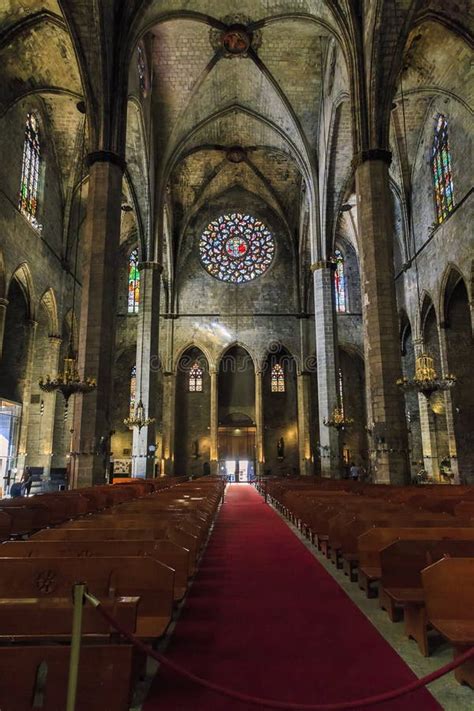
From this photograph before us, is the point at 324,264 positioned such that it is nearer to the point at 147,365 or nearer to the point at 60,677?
the point at 147,365

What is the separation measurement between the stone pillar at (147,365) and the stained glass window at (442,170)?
1348 centimetres

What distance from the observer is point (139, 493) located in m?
12.7

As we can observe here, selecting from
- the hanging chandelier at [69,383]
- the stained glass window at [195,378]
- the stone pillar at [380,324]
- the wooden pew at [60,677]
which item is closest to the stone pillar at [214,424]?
the stained glass window at [195,378]

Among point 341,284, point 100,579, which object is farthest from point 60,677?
point 341,284

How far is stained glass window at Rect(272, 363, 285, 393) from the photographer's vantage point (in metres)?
33.6

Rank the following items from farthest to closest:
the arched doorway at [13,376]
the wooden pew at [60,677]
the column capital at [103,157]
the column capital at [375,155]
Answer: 1. the arched doorway at [13,376]
2. the column capital at [103,157]
3. the column capital at [375,155]
4. the wooden pew at [60,677]

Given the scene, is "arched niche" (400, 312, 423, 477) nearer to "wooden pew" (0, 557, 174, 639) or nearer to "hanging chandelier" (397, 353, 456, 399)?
"hanging chandelier" (397, 353, 456, 399)

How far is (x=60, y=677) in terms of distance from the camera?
2.19 metres

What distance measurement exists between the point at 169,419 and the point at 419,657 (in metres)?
28.2

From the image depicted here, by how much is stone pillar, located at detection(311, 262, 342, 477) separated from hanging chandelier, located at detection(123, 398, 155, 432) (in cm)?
803

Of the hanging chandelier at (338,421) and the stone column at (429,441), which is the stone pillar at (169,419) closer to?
the hanging chandelier at (338,421)

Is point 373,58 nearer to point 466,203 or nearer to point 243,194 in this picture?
point 466,203

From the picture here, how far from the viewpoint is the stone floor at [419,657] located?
9.45ft

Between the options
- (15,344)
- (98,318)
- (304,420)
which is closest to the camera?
(98,318)
